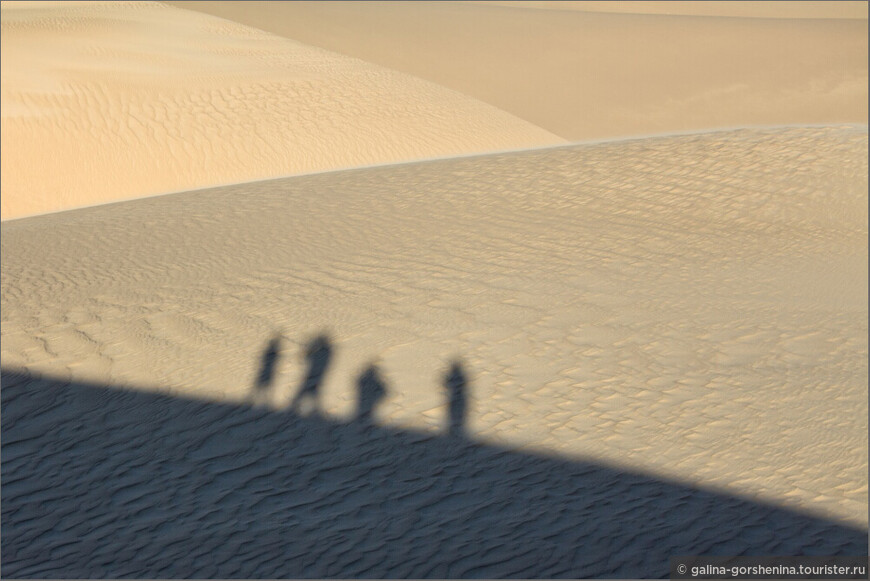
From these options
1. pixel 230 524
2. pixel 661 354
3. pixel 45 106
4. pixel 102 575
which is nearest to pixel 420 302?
pixel 661 354

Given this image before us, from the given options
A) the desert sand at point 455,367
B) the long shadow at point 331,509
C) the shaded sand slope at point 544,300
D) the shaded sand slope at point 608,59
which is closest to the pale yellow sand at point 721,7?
the shaded sand slope at point 608,59

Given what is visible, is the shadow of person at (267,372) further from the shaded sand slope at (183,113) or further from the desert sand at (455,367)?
the shaded sand slope at (183,113)

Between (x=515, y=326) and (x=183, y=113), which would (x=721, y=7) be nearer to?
(x=183, y=113)

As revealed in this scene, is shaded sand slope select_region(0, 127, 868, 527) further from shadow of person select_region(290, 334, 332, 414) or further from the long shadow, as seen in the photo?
the long shadow

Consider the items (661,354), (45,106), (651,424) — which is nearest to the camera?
(651,424)

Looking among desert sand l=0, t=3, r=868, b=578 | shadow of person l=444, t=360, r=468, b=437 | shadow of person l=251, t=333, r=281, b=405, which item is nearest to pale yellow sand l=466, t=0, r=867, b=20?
desert sand l=0, t=3, r=868, b=578

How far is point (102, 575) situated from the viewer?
10.0 feet

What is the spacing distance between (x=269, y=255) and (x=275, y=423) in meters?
2.66

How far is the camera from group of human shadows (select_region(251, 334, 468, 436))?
416 centimetres

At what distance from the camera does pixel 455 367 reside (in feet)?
15.1

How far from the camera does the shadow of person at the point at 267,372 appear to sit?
14.5 ft

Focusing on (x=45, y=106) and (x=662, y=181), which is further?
(x=45, y=106)

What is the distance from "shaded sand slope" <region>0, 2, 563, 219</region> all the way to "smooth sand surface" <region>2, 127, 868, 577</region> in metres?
4.45

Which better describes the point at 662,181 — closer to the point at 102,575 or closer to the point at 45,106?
the point at 102,575
